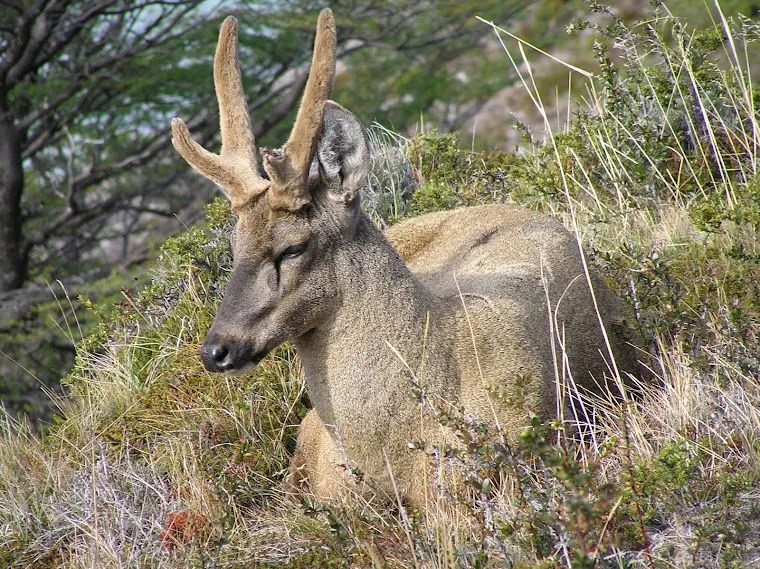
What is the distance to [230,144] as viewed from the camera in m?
4.86

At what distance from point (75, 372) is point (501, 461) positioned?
11.8 feet

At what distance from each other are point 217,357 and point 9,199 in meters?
11.9

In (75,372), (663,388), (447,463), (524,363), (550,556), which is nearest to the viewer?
(550,556)

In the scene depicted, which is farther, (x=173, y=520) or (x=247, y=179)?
(x=173, y=520)

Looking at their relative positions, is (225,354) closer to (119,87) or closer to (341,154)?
(341,154)

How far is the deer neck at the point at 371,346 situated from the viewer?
4512 millimetres

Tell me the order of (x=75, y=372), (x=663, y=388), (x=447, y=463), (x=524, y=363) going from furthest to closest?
(x=75, y=372) → (x=663, y=388) → (x=524, y=363) → (x=447, y=463)

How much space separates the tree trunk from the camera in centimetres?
1502

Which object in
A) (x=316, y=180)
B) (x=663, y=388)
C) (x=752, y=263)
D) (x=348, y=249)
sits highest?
(x=316, y=180)

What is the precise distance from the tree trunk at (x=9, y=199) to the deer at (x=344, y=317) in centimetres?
1088

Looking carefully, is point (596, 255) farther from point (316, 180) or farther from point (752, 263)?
point (316, 180)

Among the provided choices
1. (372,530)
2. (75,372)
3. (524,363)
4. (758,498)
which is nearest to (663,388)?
(524,363)

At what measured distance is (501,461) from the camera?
386 centimetres

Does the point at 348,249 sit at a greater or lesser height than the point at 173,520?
greater
